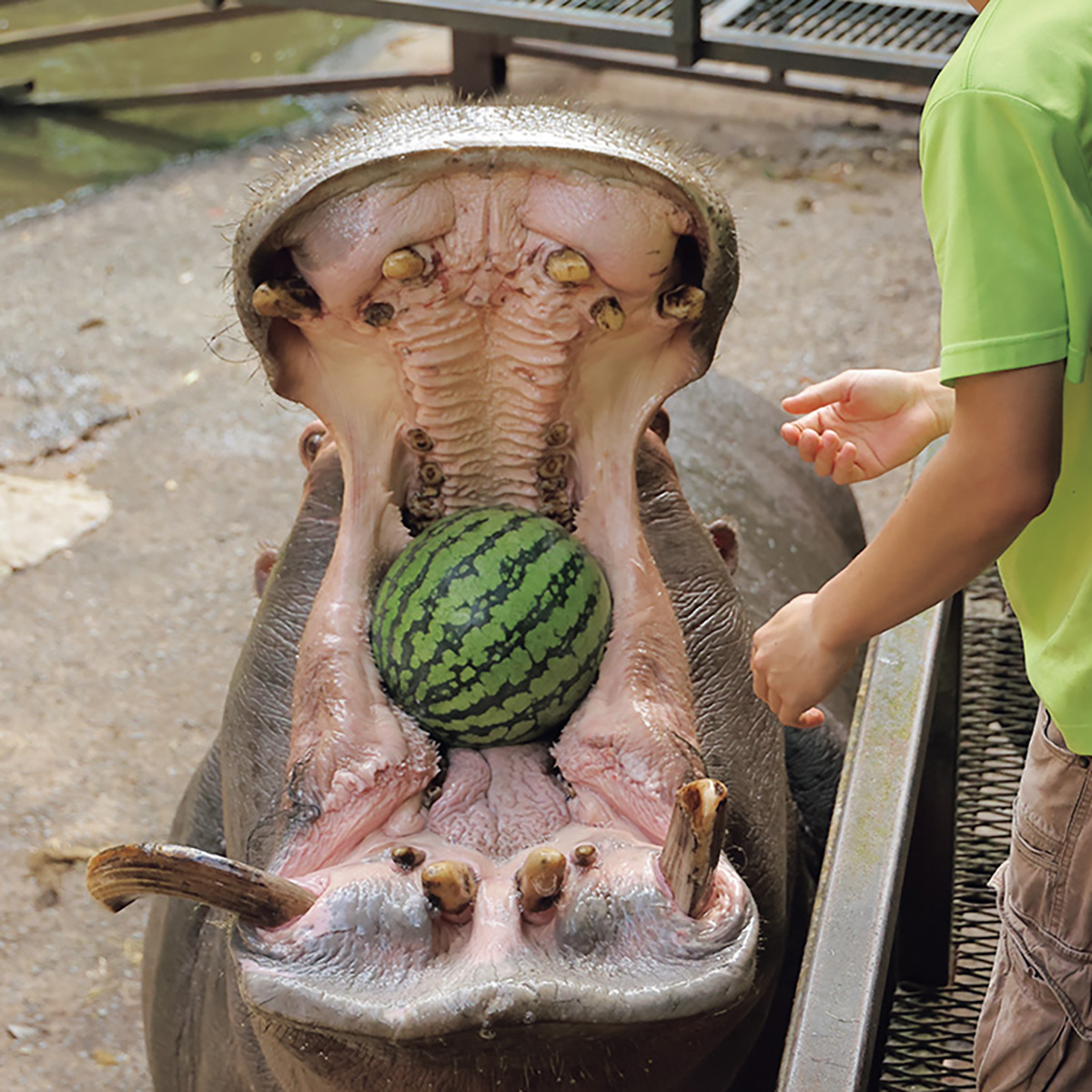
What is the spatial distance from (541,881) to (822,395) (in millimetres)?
630

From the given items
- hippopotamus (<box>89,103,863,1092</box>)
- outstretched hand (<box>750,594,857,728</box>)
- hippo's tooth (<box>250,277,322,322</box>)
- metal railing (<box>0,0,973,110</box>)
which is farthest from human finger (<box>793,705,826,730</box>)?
metal railing (<box>0,0,973,110</box>)

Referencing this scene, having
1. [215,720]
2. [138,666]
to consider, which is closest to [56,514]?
[138,666]

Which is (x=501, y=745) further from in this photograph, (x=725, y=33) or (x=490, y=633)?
(x=725, y=33)

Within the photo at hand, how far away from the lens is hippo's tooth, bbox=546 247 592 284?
131cm

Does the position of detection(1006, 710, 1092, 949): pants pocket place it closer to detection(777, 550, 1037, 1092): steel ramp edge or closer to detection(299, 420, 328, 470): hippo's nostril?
detection(777, 550, 1037, 1092): steel ramp edge

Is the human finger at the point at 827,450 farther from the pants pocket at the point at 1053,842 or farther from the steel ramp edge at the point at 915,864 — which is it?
the pants pocket at the point at 1053,842

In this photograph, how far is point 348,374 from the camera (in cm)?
143

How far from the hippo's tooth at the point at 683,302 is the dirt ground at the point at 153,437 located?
0.75 ft

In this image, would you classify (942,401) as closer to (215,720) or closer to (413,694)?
(413,694)

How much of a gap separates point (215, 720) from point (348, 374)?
152cm

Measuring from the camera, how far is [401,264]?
130 cm

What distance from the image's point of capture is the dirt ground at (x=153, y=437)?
2398mm

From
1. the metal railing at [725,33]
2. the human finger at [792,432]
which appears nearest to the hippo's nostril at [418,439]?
the human finger at [792,432]

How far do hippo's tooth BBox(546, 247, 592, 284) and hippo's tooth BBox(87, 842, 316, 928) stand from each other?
0.56 metres
